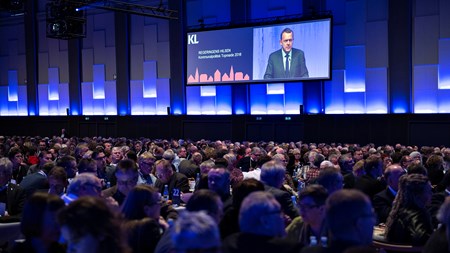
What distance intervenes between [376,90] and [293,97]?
3.23 metres

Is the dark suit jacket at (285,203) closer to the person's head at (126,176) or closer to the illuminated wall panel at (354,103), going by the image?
the person's head at (126,176)

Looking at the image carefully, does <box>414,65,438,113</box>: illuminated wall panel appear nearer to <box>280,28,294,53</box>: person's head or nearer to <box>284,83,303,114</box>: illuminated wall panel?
<box>284,83,303,114</box>: illuminated wall panel

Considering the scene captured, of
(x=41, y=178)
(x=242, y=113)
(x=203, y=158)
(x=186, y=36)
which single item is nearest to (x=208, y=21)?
(x=186, y=36)

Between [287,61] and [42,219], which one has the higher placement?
[287,61]

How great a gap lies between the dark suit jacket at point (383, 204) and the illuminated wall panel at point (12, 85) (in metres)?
27.1

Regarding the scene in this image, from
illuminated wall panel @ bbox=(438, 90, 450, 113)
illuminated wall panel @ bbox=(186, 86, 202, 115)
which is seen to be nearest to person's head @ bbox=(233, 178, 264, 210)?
A: illuminated wall panel @ bbox=(438, 90, 450, 113)

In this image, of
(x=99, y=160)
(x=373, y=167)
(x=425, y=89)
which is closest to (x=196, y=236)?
(x=373, y=167)

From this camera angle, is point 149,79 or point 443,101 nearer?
point 443,101

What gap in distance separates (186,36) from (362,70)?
7428 mm

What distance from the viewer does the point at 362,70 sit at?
782 inches

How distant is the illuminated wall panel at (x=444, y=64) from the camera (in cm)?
1830

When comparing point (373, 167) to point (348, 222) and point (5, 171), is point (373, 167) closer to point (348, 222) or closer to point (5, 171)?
point (348, 222)

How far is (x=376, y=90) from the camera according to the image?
64.0 ft

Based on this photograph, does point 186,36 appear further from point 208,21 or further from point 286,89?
point 286,89
